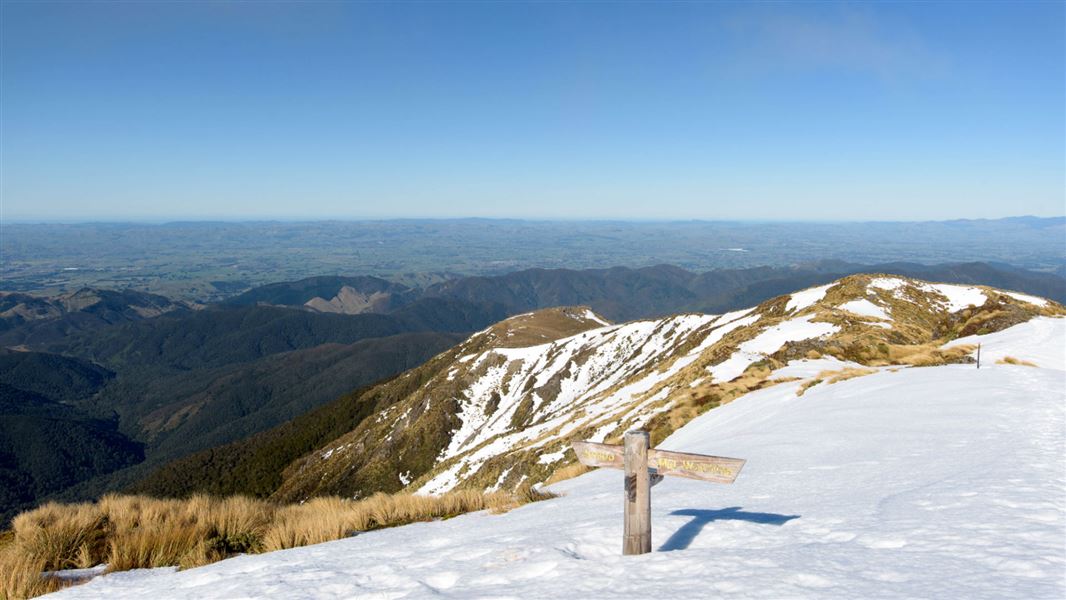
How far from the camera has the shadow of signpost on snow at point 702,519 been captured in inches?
283

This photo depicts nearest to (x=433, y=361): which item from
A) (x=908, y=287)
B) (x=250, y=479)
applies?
(x=250, y=479)

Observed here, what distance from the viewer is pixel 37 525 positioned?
30.6 feet

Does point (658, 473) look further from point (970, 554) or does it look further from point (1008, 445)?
point (1008, 445)

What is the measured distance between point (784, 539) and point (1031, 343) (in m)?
27.4

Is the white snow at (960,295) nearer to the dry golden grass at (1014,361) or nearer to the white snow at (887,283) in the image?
the white snow at (887,283)

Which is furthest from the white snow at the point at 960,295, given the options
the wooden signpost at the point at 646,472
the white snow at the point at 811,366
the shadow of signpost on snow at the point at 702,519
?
the wooden signpost at the point at 646,472

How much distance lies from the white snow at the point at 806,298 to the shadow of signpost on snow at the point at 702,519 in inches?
1770

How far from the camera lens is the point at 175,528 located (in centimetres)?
923

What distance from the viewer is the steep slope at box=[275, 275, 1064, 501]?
2950 cm

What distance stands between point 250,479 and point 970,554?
465 feet

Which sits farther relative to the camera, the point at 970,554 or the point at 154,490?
the point at 154,490

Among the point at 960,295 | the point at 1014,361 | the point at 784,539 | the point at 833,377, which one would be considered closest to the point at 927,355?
the point at 1014,361

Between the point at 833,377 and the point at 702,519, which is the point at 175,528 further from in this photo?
the point at 833,377

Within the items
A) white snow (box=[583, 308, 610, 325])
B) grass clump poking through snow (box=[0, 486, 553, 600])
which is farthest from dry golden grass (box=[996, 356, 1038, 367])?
white snow (box=[583, 308, 610, 325])
